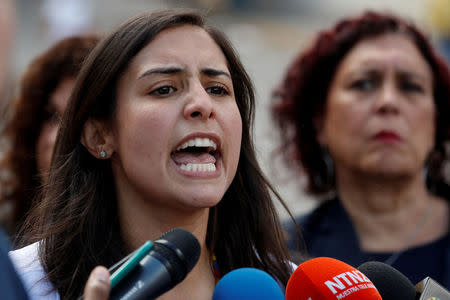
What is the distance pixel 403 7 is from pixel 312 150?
20.0 meters

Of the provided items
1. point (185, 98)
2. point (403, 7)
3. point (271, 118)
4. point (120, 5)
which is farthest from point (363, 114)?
point (403, 7)

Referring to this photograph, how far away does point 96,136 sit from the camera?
92.4 inches

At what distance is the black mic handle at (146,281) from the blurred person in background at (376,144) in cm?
225

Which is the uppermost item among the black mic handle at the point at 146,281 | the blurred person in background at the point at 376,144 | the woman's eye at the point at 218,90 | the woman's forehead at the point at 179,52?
the woman's forehead at the point at 179,52

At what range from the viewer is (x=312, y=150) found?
14.7 feet

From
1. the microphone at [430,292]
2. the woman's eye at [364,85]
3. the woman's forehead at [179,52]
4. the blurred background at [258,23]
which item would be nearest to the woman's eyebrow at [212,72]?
the woman's forehead at [179,52]

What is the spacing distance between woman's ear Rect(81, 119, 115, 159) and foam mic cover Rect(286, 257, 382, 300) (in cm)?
84

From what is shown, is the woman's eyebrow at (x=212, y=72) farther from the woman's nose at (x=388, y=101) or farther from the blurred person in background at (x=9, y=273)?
the woman's nose at (x=388, y=101)

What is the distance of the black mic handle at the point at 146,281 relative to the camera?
4.79 feet

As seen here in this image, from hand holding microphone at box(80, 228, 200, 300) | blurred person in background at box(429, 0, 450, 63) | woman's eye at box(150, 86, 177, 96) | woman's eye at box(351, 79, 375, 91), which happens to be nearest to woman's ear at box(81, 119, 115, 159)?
woman's eye at box(150, 86, 177, 96)

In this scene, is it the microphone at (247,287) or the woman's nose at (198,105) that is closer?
the microphone at (247,287)

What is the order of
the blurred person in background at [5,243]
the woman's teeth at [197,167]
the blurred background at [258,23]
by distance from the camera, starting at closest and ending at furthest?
the blurred person in background at [5,243]
the woman's teeth at [197,167]
the blurred background at [258,23]

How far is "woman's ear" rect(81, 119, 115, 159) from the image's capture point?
232 centimetres

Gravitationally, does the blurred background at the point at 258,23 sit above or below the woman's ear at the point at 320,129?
below
